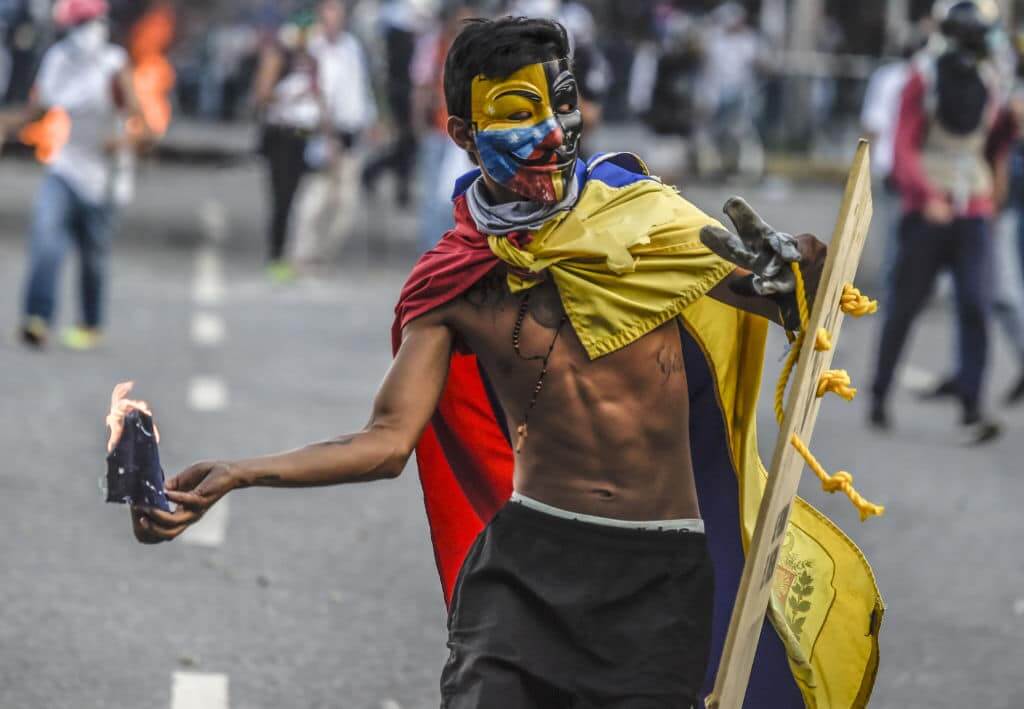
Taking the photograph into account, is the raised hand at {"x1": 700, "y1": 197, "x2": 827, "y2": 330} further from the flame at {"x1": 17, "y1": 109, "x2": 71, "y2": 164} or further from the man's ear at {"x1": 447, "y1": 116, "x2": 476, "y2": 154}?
the flame at {"x1": 17, "y1": 109, "x2": 71, "y2": 164}

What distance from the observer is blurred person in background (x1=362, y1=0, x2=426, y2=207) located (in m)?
22.1

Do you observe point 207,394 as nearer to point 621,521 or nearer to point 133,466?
point 621,521

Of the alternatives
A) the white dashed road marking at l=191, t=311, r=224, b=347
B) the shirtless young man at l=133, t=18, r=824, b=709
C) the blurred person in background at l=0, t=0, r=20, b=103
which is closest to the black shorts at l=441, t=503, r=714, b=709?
the shirtless young man at l=133, t=18, r=824, b=709

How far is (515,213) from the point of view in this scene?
3965mm

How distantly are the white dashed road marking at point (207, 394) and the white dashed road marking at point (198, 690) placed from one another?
4.33m

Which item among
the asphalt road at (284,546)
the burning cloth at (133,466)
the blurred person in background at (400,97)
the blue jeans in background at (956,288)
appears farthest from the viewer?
the blurred person in background at (400,97)

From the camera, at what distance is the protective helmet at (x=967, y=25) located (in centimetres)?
1030

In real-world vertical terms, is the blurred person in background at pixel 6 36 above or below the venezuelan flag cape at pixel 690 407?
below

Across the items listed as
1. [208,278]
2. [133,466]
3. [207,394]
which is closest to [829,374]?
[133,466]

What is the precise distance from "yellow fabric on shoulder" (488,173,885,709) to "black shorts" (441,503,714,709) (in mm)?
252

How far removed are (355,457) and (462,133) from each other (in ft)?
2.31

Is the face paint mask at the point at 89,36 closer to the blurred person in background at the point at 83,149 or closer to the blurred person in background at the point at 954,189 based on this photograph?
the blurred person in background at the point at 83,149

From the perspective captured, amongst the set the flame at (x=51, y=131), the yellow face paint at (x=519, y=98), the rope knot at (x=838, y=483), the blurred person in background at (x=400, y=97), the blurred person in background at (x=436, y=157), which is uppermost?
the yellow face paint at (x=519, y=98)

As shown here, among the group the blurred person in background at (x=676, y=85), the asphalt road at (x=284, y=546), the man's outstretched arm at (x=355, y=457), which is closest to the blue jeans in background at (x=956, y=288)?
the asphalt road at (x=284, y=546)
